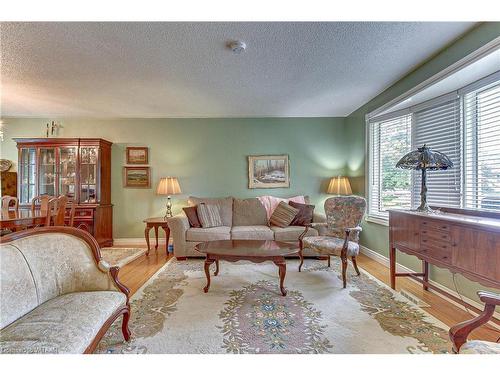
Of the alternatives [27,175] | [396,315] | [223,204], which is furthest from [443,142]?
[27,175]

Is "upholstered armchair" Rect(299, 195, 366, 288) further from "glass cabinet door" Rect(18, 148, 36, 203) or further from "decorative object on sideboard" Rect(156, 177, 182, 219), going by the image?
"glass cabinet door" Rect(18, 148, 36, 203)

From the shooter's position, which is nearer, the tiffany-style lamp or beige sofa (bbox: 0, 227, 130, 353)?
beige sofa (bbox: 0, 227, 130, 353)

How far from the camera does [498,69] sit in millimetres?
2115

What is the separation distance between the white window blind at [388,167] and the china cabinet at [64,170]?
4.72 m

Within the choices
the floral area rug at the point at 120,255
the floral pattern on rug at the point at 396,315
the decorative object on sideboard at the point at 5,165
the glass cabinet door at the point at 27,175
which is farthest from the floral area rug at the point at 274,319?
the decorative object on sideboard at the point at 5,165

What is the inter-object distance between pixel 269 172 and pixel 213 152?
117 centimetres

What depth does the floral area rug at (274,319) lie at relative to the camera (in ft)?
5.53

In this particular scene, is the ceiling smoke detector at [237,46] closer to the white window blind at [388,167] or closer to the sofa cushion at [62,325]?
the sofa cushion at [62,325]

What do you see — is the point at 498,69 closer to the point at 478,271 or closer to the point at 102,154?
the point at 478,271

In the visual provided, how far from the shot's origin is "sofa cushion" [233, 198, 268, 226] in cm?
432

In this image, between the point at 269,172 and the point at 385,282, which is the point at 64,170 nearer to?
the point at 269,172

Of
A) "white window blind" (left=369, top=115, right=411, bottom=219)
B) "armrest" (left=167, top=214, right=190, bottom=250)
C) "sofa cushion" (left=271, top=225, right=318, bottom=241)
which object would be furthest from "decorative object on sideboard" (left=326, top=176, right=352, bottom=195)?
"armrest" (left=167, top=214, right=190, bottom=250)

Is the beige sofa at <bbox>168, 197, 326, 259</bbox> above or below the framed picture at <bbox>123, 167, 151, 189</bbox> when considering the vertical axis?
below

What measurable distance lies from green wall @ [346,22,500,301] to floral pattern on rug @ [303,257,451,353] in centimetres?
57
